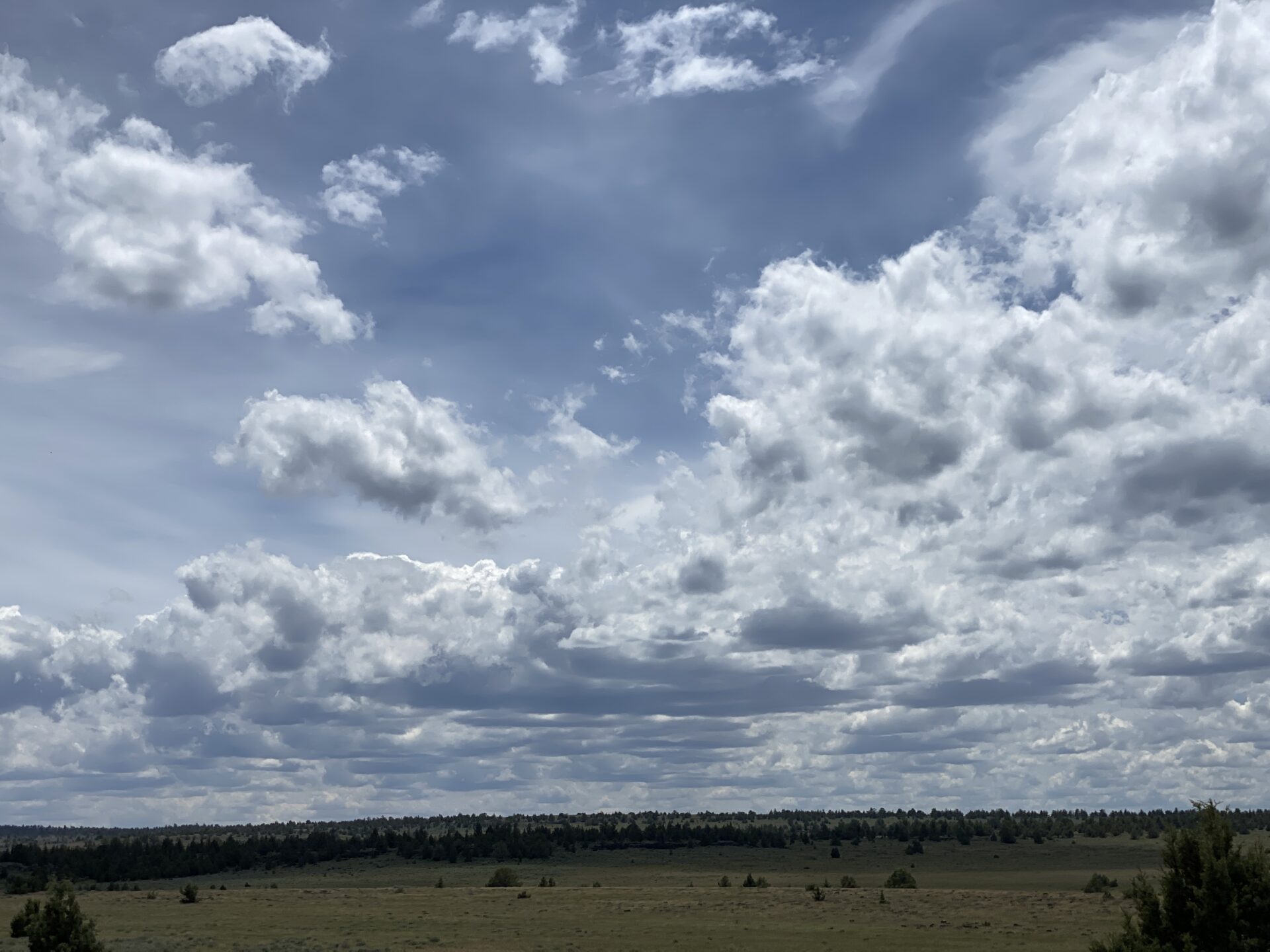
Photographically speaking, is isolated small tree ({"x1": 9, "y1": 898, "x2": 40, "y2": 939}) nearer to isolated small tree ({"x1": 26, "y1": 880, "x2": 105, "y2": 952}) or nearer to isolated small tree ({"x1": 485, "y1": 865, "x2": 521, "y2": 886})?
isolated small tree ({"x1": 26, "y1": 880, "x2": 105, "y2": 952})

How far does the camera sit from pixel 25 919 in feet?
200

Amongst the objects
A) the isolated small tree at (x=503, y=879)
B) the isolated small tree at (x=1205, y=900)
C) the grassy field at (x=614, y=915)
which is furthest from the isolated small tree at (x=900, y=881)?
the isolated small tree at (x=1205, y=900)

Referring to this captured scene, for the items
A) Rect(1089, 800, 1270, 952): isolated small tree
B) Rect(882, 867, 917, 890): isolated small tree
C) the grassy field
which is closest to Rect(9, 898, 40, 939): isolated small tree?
the grassy field

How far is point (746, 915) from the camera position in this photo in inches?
3258

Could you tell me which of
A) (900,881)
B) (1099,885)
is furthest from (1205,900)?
(900,881)

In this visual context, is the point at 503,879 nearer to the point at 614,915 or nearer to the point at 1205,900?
the point at 614,915

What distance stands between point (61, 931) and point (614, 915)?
48430 mm

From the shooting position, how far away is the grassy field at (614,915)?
67125 millimetres

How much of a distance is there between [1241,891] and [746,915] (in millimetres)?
63155

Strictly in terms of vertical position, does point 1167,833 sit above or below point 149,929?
above

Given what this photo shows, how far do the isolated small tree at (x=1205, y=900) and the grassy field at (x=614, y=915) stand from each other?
3607cm

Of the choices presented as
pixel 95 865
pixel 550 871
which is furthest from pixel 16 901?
pixel 550 871

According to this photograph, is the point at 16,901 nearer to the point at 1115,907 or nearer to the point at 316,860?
the point at 316,860

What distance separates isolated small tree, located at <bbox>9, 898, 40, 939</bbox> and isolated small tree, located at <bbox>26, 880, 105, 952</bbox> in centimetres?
216
